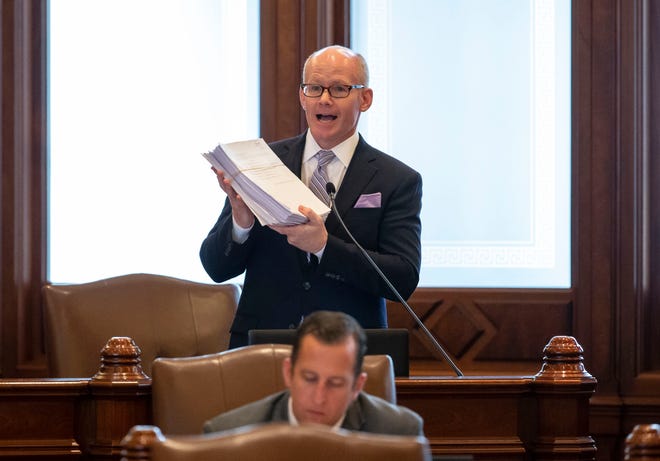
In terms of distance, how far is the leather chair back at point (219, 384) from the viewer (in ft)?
8.94

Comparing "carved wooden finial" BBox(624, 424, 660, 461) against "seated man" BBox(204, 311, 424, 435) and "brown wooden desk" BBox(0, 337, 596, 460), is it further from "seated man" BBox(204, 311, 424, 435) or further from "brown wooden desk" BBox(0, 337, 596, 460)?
"brown wooden desk" BBox(0, 337, 596, 460)

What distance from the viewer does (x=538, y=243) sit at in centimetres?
479

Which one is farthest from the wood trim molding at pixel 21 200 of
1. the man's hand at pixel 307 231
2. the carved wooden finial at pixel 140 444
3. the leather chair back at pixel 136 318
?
the carved wooden finial at pixel 140 444

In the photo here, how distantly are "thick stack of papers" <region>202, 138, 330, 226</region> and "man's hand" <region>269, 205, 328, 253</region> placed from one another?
17 mm

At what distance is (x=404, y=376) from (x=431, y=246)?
181cm

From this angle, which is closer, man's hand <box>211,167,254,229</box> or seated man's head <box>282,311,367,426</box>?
seated man's head <box>282,311,367,426</box>

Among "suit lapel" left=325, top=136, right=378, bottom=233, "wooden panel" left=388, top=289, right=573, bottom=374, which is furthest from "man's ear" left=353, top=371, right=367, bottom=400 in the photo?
"wooden panel" left=388, top=289, right=573, bottom=374

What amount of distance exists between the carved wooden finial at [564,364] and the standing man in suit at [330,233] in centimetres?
45

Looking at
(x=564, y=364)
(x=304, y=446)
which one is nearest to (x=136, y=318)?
(x=564, y=364)

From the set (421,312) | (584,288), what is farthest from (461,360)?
→ (584,288)

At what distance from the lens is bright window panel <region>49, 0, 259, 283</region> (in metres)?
4.96

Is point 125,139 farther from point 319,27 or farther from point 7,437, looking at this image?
point 7,437

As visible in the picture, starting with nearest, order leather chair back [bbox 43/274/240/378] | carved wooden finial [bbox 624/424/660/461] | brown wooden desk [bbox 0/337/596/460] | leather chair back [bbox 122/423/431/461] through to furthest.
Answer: leather chair back [bbox 122/423/431/461] → carved wooden finial [bbox 624/424/660/461] → brown wooden desk [bbox 0/337/596/460] → leather chair back [bbox 43/274/240/378]

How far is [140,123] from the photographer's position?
198 inches
